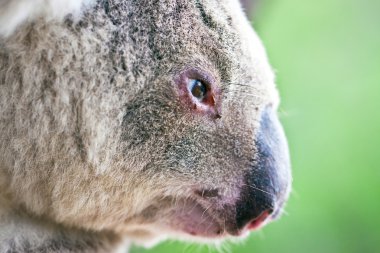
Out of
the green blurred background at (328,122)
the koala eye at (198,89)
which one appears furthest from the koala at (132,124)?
the green blurred background at (328,122)

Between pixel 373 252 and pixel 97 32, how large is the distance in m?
3.05

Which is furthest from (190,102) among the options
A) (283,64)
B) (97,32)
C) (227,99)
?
(283,64)

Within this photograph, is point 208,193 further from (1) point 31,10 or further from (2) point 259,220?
(1) point 31,10

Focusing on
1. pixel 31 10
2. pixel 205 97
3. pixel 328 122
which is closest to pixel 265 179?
pixel 205 97

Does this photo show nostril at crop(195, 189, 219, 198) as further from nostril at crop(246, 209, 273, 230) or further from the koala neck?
the koala neck

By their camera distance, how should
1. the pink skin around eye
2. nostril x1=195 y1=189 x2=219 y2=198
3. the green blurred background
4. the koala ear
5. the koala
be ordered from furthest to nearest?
the green blurred background, nostril x1=195 y1=189 x2=219 y2=198, the pink skin around eye, the koala, the koala ear

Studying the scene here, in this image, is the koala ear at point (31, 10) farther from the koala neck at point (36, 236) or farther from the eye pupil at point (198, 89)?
the koala neck at point (36, 236)


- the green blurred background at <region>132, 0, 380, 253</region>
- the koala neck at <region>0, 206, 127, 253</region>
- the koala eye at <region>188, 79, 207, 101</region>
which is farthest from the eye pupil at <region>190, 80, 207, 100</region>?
the green blurred background at <region>132, 0, 380, 253</region>

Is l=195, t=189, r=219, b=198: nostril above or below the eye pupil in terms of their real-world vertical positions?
below

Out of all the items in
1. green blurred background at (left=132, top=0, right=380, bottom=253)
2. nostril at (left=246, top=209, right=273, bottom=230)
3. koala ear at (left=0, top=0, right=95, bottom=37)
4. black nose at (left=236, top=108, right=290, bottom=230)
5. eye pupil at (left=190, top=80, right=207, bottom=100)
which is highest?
koala ear at (left=0, top=0, right=95, bottom=37)

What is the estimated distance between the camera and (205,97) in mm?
1580

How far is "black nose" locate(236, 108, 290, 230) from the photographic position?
64.7 inches

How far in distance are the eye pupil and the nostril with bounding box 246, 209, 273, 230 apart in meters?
0.37

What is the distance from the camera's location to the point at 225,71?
158 centimetres
